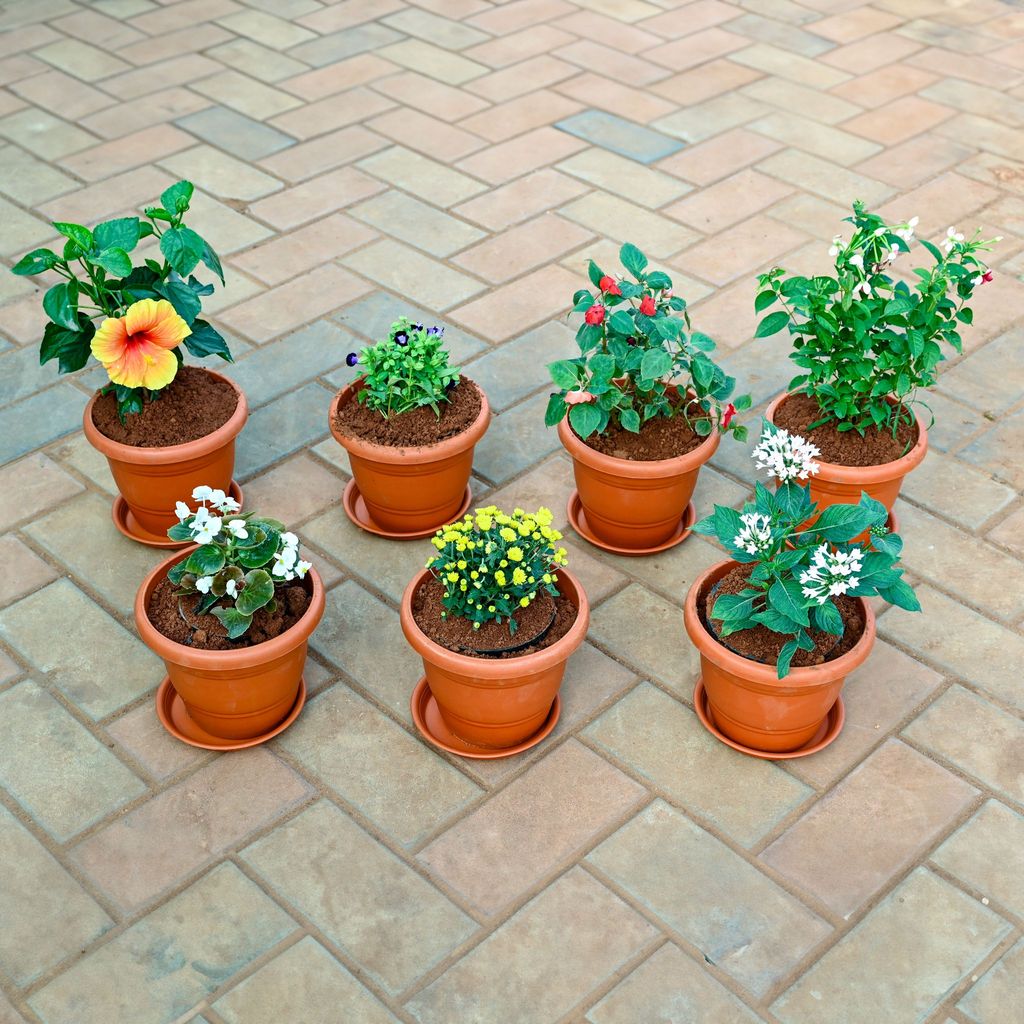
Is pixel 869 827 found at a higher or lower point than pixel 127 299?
lower

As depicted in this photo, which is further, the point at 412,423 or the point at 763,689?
the point at 412,423

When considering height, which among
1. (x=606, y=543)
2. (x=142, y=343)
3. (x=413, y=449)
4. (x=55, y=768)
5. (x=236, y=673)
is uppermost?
(x=142, y=343)

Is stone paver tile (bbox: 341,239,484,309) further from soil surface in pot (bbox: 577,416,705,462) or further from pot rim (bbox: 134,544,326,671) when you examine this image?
pot rim (bbox: 134,544,326,671)

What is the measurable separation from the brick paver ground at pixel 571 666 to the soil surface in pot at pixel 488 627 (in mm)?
280

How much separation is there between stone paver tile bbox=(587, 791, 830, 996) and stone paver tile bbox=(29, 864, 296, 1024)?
2.21ft

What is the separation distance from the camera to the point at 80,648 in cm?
287

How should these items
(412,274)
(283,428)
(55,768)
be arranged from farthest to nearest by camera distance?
(412,274) < (283,428) < (55,768)

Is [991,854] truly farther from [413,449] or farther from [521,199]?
[521,199]

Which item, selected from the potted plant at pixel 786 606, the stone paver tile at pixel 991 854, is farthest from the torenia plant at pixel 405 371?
the stone paver tile at pixel 991 854

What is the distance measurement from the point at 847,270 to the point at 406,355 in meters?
1.05

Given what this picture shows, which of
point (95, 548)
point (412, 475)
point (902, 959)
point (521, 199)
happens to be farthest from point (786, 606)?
point (521, 199)

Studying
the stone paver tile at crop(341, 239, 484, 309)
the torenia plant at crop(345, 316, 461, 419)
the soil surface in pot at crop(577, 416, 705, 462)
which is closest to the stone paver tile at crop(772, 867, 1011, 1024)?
the soil surface in pot at crop(577, 416, 705, 462)

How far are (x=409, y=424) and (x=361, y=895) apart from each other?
3.74ft

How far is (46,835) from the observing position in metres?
2.48
